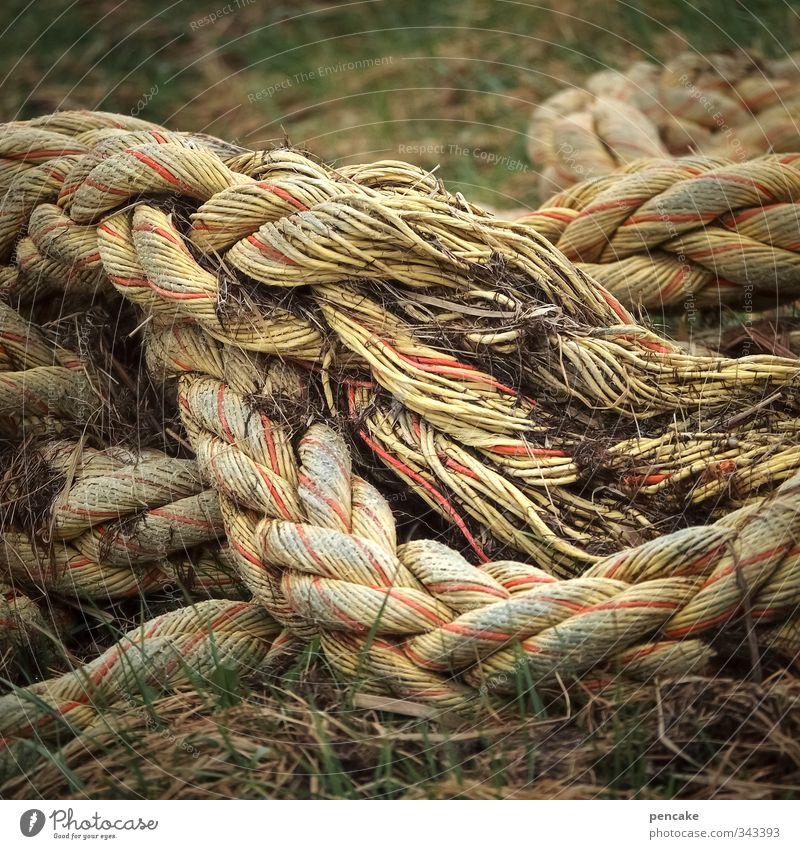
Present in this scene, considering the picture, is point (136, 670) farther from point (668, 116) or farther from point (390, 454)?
point (668, 116)

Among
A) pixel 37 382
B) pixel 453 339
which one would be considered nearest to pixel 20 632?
pixel 37 382

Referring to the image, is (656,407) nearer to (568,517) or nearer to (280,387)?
(568,517)

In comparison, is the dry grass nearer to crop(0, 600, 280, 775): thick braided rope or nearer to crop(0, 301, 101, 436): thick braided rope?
crop(0, 600, 280, 775): thick braided rope

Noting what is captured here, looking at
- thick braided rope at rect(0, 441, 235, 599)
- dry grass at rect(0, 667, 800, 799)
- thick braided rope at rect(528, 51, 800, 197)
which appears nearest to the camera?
dry grass at rect(0, 667, 800, 799)

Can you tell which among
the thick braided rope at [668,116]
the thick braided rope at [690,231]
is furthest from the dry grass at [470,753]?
the thick braided rope at [668,116]

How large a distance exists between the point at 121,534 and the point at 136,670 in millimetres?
154

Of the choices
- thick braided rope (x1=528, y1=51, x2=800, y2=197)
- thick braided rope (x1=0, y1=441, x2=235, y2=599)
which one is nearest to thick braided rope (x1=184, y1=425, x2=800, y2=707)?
thick braided rope (x1=0, y1=441, x2=235, y2=599)

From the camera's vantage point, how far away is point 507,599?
3.00 ft

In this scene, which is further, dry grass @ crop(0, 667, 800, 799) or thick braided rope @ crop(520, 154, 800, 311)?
thick braided rope @ crop(520, 154, 800, 311)

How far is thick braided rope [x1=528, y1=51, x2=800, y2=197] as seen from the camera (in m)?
1.71

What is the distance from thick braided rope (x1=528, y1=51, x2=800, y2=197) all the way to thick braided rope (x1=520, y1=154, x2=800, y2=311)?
1.26ft

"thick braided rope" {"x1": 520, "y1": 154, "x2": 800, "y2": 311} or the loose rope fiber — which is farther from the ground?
"thick braided rope" {"x1": 520, "y1": 154, "x2": 800, "y2": 311}

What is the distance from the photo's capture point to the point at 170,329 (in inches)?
44.2

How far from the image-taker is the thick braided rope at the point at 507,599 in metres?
0.90
